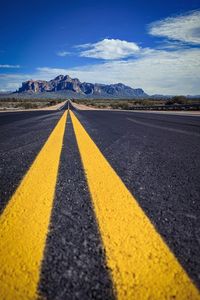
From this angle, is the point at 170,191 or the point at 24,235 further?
the point at 170,191

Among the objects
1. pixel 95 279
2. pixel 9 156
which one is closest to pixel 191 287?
pixel 95 279

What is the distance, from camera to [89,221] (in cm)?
117

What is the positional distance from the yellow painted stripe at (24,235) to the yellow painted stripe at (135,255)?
0.79 ft

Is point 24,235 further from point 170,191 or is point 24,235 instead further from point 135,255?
point 170,191

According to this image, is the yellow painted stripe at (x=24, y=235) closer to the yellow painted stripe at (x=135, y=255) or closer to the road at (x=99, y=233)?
the road at (x=99, y=233)

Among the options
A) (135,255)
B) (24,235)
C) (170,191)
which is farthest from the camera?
(170,191)

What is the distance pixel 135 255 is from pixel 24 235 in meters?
→ 0.43

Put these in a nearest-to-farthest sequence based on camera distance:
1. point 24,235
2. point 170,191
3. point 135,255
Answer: point 135,255 → point 24,235 → point 170,191

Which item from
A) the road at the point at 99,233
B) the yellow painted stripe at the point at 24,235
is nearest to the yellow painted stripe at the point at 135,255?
the road at the point at 99,233

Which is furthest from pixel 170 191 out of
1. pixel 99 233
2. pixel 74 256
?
pixel 74 256

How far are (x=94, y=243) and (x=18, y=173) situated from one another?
122cm

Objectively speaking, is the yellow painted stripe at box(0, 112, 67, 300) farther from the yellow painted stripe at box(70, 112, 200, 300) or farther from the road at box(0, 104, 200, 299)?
the yellow painted stripe at box(70, 112, 200, 300)

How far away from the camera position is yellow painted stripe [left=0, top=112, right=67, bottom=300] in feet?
2.47

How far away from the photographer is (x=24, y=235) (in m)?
1.02
